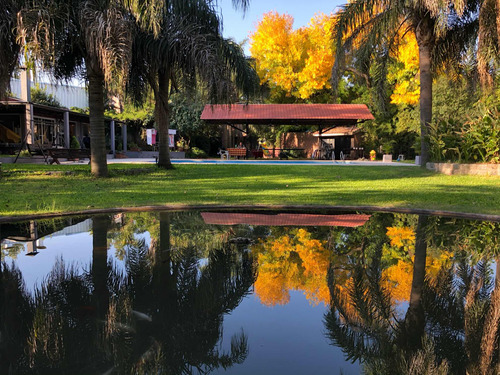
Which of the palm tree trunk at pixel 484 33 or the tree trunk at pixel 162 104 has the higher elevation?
the palm tree trunk at pixel 484 33

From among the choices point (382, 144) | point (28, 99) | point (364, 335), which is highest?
point (28, 99)

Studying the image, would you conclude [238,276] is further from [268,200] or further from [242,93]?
[242,93]

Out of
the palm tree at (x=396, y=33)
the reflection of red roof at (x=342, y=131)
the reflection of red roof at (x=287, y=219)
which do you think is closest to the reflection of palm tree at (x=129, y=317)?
the reflection of red roof at (x=287, y=219)

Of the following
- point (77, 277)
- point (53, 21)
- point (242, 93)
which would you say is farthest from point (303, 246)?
point (242, 93)

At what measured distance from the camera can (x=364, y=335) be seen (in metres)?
3.03

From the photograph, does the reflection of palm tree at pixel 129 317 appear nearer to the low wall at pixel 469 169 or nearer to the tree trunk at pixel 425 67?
the low wall at pixel 469 169

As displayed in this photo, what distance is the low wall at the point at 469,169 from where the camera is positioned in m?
13.9

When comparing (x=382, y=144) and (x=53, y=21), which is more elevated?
(x=53, y=21)

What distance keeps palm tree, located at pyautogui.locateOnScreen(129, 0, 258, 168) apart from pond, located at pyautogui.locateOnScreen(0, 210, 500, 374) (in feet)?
26.3

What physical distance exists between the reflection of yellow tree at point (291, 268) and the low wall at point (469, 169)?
35.7ft

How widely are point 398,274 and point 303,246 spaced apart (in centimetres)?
139

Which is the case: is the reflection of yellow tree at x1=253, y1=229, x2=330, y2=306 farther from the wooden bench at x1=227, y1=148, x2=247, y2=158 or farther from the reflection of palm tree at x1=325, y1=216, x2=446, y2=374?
the wooden bench at x1=227, y1=148, x2=247, y2=158

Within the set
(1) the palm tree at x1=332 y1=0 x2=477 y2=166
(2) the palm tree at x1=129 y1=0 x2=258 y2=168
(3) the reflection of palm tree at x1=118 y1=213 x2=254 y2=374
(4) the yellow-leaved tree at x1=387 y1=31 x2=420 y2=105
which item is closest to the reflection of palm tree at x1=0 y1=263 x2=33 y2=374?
(3) the reflection of palm tree at x1=118 y1=213 x2=254 y2=374

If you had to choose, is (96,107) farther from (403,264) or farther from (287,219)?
(403,264)
